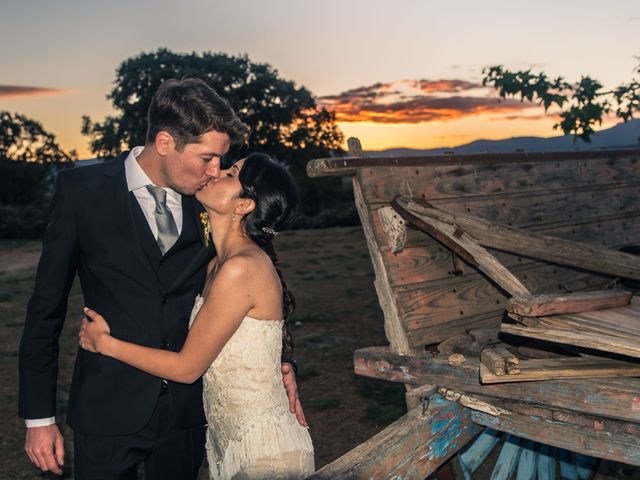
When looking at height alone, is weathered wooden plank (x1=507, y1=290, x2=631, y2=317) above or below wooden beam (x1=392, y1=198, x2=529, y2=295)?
below

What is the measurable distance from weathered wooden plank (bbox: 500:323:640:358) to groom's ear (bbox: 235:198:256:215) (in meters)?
1.35

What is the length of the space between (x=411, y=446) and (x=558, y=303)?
3.38ft

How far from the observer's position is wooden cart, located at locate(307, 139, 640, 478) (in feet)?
10.8

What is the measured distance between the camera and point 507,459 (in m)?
4.60

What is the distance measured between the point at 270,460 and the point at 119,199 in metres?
1.44

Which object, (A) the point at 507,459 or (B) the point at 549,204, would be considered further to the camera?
(B) the point at 549,204

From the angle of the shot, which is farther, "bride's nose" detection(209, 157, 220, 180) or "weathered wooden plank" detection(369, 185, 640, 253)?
"weathered wooden plank" detection(369, 185, 640, 253)

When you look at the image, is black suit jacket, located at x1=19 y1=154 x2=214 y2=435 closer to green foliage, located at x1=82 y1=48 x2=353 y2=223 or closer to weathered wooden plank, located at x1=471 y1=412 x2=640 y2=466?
weathered wooden plank, located at x1=471 y1=412 x2=640 y2=466

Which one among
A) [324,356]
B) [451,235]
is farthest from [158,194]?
[324,356]

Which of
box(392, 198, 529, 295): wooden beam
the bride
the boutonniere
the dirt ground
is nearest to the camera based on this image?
the bride

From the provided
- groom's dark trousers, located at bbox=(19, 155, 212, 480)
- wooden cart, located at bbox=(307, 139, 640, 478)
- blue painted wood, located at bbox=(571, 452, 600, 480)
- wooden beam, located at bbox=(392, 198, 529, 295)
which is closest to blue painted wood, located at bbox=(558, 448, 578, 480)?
blue painted wood, located at bbox=(571, 452, 600, 480)

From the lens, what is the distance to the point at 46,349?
299cm

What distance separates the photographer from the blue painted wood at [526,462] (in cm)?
471

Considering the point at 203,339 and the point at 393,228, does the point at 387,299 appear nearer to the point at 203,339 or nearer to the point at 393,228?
the point at 393,228
